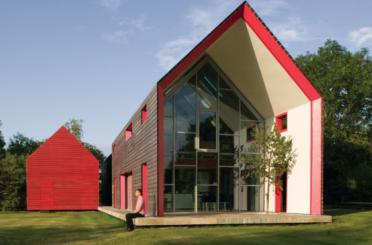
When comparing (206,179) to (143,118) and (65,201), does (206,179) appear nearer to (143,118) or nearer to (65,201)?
(143,118)

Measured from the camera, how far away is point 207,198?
18828mm

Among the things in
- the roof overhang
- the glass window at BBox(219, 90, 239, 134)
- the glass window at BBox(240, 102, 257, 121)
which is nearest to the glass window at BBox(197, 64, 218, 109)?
the glass window at BBox(219, 90, 239, 134)

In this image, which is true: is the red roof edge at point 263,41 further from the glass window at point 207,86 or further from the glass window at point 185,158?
the glass window at point 185,158

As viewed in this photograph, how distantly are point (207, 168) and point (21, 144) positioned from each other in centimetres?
4204

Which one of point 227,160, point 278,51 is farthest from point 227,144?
point 278,51

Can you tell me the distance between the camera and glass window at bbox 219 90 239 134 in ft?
63.4

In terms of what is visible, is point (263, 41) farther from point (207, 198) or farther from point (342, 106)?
point (342, 106)

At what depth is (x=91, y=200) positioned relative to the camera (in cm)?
3027

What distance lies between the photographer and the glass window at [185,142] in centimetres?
1852

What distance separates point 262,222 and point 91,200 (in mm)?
17697

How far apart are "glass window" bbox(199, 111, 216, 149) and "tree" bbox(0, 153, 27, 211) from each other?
16.0 m

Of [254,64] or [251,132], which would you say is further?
[251,132]

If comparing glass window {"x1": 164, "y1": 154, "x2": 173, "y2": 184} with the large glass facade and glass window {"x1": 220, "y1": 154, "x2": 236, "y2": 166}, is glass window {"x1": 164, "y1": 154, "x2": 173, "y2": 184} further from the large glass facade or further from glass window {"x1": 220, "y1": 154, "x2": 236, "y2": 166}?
glass window {"x1": 220, "y1": 154, "x2": 236, "y2": 166}

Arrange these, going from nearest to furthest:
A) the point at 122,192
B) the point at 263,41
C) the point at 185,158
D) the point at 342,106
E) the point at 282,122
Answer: the point at 263,41
the point at 185,158
the point at 282,122
the point at 122,192
the point at 342,106
